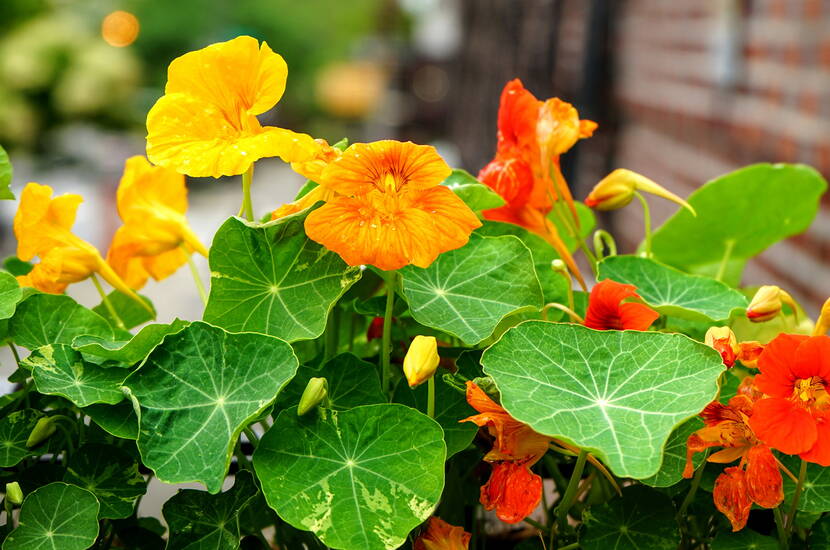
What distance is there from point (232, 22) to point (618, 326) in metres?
12.1

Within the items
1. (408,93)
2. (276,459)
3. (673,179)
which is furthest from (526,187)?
(408,93)

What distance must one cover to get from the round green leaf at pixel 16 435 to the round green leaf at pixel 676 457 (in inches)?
11.2

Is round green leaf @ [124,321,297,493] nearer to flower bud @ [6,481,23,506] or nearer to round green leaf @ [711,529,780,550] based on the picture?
flower bud @ [6,481,23,506]

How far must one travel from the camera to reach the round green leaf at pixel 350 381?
0.44 m

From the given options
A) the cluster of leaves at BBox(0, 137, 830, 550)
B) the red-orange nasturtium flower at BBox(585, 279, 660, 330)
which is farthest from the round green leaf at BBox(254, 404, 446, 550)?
the red-orange nasturtium flower at BBox(585, 279, 660, 330)

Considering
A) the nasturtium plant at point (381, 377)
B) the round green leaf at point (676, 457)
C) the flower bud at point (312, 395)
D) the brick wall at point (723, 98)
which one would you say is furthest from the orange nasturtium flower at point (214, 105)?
the brick wall at point (723, 98)

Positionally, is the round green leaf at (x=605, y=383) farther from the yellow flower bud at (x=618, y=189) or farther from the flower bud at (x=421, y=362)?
the yellow flower bud at (x=618, y=189)

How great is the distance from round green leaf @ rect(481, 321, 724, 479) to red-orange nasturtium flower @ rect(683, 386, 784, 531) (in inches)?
1.0

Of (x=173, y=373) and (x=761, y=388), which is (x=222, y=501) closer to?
(x=173, y=373)

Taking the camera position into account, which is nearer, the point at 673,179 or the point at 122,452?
the point at 122,452

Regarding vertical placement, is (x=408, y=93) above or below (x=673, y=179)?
below

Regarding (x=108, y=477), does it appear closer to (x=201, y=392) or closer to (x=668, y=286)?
(x=201, y=392)

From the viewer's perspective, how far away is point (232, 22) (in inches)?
465

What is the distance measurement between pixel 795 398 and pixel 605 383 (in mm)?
77
